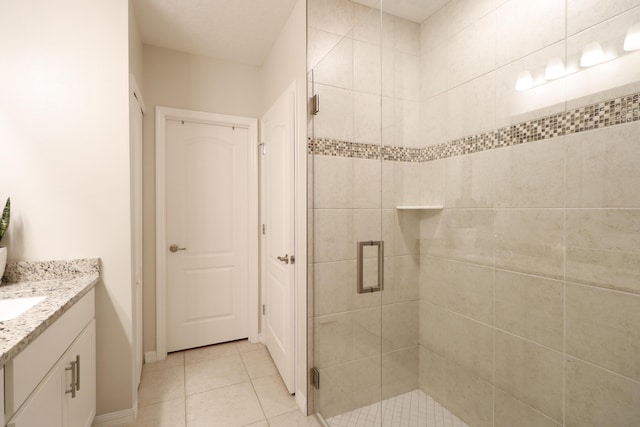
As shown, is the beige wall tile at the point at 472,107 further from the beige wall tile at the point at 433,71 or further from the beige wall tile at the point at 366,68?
the beige wall tile at the point at 366,68

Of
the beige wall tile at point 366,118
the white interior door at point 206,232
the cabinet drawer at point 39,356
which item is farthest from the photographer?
the white interior door at point 206,232

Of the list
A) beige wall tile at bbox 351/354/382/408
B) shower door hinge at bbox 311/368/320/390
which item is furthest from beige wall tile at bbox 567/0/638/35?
shower door hinge at bbox 311/368/320/390

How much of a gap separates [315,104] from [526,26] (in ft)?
3.46

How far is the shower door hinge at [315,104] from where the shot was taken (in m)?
1.75

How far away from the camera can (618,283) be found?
3.24ft

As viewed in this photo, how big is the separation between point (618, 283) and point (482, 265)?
50 centimetres

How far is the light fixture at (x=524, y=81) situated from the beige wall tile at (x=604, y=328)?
0.82m

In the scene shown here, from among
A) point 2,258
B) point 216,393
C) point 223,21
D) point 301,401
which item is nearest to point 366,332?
point 301,401

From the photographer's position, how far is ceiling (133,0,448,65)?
1.65 meters

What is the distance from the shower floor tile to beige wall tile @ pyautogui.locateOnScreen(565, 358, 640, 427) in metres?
0.55

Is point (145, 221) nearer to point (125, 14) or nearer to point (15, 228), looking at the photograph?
point (15, 228)

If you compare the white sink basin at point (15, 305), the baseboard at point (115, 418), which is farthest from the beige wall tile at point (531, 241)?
the baseboard at point (115, 418)

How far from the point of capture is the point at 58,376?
3.79 feet

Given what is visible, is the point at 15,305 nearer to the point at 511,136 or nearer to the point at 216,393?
the point at 216,393
